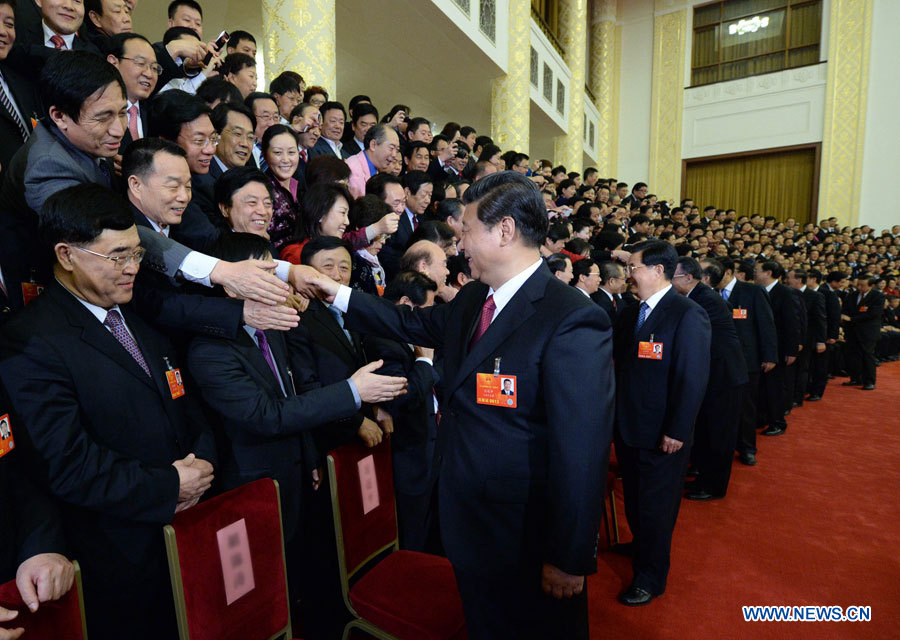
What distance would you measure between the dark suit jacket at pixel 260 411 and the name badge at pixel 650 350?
1.46 metres

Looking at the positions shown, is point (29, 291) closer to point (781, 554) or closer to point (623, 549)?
point (623, 549)

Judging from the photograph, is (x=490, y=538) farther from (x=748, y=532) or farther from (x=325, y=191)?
(x=748, y=532)

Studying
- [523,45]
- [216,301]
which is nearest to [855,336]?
[523,45]

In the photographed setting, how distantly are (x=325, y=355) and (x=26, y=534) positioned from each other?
947 millimetres

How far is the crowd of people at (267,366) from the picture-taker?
4.11ft

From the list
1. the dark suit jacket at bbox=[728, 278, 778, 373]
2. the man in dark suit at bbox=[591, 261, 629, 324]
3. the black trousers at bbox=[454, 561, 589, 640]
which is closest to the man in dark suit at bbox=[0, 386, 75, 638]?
the black trousers at bbox=[454, 561, 589, 640]

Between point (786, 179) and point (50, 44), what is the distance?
50.3ft

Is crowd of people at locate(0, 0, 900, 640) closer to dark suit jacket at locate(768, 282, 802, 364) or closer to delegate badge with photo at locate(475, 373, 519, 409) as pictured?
delegate badge with photo at locate(475, 373, 519, 409)

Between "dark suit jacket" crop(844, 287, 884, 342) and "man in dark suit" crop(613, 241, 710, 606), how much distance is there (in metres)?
6.30

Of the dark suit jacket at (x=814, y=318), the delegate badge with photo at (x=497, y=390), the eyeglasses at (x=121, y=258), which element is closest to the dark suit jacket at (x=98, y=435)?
the eyeglasses at (x=121, y=258)

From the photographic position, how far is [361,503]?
1.75 meters

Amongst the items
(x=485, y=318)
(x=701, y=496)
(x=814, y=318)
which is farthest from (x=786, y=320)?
(x=485, y=318)

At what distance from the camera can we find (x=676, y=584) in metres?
2.49

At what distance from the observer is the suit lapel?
1344 mm
